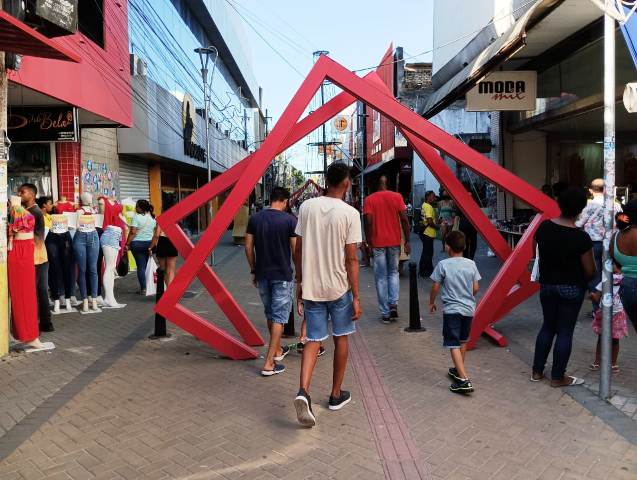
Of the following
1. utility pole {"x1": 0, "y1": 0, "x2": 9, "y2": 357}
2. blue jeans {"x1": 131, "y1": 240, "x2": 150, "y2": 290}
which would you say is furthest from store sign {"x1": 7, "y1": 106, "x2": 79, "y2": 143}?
utility pole {"x1": 0, "y1": 0, "x2": 9, "y2": 357}

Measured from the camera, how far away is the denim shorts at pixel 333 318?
4.28 metres

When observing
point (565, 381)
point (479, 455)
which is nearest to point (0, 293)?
point (479, 455)

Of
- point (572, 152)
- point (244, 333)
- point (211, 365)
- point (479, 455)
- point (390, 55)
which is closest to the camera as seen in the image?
point (479, 455)

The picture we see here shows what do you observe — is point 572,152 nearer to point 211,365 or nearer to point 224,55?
point 211,365

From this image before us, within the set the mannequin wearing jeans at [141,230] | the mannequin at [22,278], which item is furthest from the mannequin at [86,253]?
the mannequin at [22,278]

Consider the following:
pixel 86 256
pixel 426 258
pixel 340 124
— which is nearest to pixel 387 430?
pixel 86 256

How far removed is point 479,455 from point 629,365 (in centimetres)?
267

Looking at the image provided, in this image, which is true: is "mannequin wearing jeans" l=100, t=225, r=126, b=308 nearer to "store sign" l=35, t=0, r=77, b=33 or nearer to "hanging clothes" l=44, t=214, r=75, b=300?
"hanging clothes" l=44, t=214, r=75, b=300

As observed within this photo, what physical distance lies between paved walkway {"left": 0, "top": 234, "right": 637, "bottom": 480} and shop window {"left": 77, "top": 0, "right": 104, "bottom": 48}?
8766 millimetres

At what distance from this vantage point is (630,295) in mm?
4441

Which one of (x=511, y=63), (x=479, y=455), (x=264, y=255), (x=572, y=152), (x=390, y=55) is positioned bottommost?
(x=479, y=455)

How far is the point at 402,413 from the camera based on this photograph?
439 cm

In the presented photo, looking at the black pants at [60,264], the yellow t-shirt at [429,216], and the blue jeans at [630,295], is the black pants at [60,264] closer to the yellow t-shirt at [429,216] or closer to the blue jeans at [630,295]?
the yellow t-shirt at [429,216]

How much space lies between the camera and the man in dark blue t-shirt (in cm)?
533
